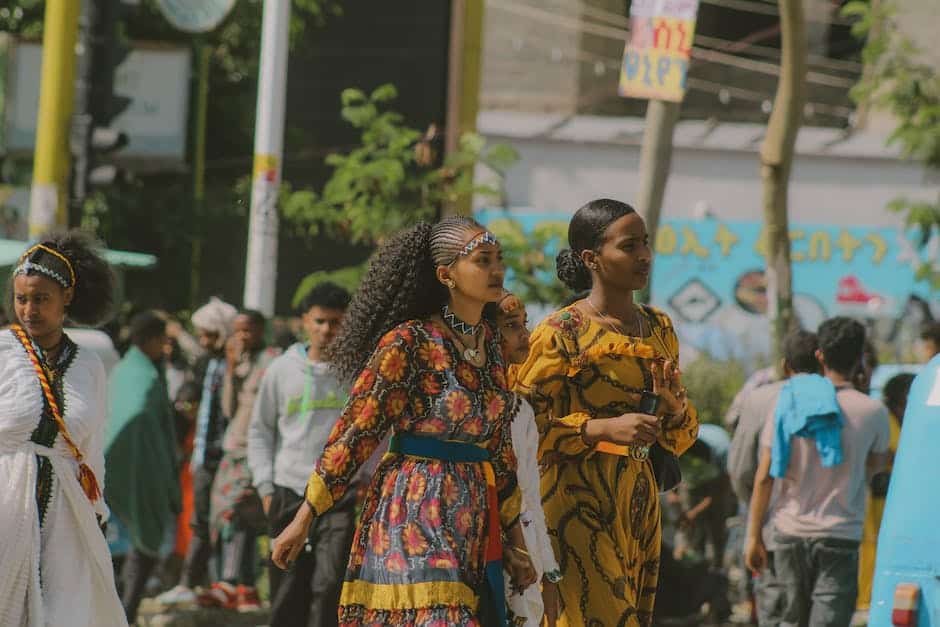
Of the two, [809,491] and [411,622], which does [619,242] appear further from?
[809,491]

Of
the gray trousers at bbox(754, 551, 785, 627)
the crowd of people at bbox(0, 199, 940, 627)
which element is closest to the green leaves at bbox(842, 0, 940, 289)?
the crowd of people at bbox(0, 199, 940, 627)

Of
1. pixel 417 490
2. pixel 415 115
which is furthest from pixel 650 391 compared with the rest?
pixel 415 115

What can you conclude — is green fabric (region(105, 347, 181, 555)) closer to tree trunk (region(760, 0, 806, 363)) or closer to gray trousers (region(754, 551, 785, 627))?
gray trousers (region(754, 551, 785, 627))

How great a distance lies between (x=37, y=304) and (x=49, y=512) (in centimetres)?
76

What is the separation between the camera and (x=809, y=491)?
27.9 feet

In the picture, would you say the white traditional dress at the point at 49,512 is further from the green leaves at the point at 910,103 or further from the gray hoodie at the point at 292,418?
the green leaves at the point at 910,103

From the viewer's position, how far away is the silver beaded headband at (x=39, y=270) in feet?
22.5

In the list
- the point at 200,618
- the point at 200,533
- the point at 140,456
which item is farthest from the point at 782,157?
the point at 200,618

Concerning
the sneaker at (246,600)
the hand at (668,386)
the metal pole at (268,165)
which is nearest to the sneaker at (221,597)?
the sneaker at (246,600)

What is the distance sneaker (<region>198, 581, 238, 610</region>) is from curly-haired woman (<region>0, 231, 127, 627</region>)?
4.53 m

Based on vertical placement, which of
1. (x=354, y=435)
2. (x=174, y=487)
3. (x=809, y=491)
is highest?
(x=354, y=435)

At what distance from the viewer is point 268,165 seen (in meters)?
12.5

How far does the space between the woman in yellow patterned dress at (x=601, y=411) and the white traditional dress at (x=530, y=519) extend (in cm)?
11

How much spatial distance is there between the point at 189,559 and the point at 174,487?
1.27m
